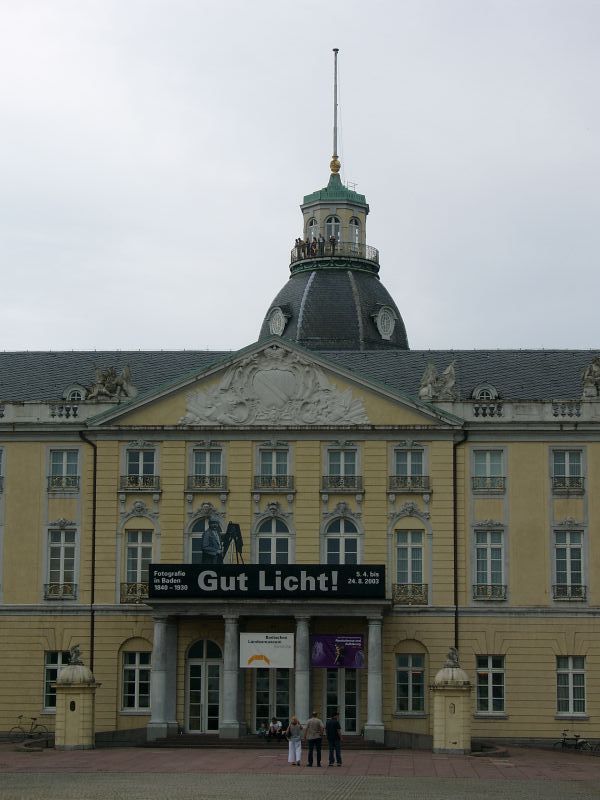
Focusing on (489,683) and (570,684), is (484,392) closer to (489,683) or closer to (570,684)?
(489,683)

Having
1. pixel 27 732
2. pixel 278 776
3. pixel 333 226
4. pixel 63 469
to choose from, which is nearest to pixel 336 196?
pixel 333 226

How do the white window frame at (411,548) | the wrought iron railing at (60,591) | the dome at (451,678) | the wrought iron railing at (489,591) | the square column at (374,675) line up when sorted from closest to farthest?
1. the dome at (451,678)
2. the square column at (374,675)
3. the wrought iron railing at (489,591)
4. the white window frame at (411,548)
5. the wrought iron railing at (60,591)

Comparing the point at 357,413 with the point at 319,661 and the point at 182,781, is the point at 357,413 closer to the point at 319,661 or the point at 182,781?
the point at 319,661

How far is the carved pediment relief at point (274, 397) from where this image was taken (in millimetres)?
68625

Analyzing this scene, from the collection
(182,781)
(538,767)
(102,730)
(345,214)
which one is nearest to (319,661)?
(102,730)

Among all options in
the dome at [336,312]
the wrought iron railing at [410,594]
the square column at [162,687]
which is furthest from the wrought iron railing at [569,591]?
the dome at [336,312]

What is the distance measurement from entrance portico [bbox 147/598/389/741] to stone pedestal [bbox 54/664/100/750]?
4593 mm

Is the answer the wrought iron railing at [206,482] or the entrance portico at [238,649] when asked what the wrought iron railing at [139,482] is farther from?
the entrance portico at [238,649]

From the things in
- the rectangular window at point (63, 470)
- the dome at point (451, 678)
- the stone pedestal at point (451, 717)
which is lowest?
the stone pedestal at point (451, 717)

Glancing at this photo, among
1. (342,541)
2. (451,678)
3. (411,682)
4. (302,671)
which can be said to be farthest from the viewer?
(342,541)

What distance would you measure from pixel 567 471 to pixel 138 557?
1732 cm

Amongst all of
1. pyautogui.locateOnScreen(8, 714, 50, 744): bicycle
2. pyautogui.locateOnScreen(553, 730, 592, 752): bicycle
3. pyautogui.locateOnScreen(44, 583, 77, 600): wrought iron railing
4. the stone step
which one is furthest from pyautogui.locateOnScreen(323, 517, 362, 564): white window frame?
pyautogui.locateOnScreen(8, 714, 50, 744): bicycle

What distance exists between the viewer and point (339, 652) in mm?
66562

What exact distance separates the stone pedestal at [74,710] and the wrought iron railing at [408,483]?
14.4 meters
